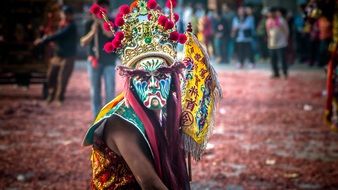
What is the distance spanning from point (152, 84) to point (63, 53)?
9524 millimetres

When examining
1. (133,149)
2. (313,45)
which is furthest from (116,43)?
(313,45)

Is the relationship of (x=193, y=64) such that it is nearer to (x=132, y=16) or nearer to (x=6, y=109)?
(x=132, y=16)

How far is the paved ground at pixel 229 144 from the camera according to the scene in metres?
6.99

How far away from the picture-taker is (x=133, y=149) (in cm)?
298

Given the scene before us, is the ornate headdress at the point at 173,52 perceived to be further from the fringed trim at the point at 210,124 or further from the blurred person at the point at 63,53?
the blurred person at the point at 63,53

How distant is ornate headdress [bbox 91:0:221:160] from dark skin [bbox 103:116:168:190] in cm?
20

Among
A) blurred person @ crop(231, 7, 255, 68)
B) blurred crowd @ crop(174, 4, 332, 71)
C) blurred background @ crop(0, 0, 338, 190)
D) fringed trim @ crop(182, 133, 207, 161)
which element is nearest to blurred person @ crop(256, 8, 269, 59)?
blurred crowd @ crop(174, 4, 332, 71)

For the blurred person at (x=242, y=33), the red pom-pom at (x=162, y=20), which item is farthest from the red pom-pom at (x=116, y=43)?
the blurred person at (x=242, y=33)

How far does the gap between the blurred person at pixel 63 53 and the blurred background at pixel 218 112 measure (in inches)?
0.9

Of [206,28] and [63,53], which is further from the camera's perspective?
[206,28]

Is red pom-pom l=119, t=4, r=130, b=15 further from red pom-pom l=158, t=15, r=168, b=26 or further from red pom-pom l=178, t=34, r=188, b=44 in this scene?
red pom-pom l=178, t=34, r=188, b=44

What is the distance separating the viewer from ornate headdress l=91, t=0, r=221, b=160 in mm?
3261

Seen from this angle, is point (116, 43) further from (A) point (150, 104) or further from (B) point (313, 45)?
(B) point (313, 45)

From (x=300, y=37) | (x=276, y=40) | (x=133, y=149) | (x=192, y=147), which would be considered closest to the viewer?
(x=133, y=149)
